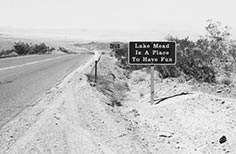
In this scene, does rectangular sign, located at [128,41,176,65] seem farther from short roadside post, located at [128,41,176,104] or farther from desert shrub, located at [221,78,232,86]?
desert shrub, located at [221,78,232,86]

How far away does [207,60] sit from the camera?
1605 centimetres

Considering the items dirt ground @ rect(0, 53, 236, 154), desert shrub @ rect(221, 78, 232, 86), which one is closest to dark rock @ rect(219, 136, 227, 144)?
dirt ground @ rect(0, 53, 236, 154)

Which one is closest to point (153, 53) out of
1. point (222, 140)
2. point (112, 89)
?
point (112, 89)

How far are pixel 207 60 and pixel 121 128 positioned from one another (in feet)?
30.4

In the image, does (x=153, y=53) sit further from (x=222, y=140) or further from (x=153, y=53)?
(x=222, y=140)

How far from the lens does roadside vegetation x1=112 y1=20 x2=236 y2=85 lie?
50.5 feet

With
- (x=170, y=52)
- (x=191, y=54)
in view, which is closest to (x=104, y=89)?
(x=170, y=52)

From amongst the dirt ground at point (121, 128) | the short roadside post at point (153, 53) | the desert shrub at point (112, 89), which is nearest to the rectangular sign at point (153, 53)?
the short roadside post at point (153, 53)

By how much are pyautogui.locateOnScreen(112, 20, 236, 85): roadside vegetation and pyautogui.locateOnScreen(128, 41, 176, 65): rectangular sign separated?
13.1 ft

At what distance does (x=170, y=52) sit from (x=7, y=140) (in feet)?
21.2

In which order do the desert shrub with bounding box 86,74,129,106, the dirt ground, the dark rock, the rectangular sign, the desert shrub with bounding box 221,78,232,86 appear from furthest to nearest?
1. the desert shrub with bounding box 221,78,232,86
2. the desert shrub with bounding box 86,74,129,106
3. the rectangular sign
4. the dark rock
5. the dirt ground

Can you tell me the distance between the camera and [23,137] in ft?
21.5

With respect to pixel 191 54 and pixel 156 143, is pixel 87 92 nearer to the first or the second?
pixel 156 143

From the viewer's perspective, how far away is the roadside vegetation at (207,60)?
50.5ft
